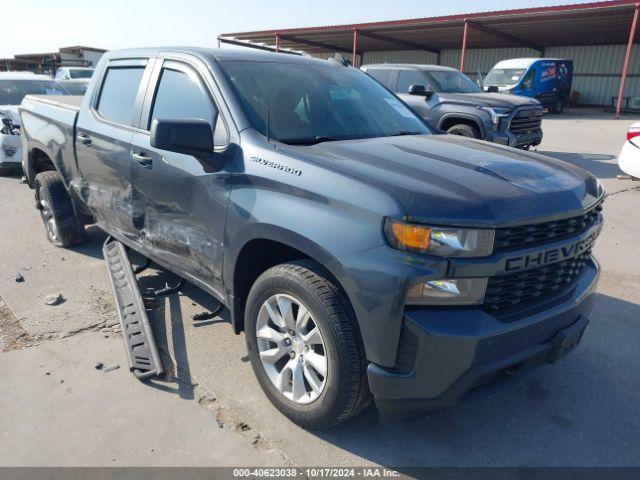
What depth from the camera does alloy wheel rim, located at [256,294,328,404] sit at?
2.53 m

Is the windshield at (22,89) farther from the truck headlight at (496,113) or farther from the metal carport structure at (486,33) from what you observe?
the truck headlight at (496,113)

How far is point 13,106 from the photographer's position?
31.9 ft

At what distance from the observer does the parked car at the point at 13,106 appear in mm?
9109

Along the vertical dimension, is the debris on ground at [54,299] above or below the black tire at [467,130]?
below

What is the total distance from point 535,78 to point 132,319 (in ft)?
70.5

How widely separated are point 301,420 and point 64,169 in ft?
11.8

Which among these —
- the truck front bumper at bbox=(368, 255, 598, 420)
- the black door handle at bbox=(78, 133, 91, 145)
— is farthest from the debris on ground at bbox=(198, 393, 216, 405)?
the black door handle at bbox=(78, 133, 91, 145)

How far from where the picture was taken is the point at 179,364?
3.33 m

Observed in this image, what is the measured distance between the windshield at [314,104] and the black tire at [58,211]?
2959mm

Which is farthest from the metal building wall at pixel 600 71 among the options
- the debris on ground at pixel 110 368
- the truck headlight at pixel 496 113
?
the debris on ground at pixel 110 368

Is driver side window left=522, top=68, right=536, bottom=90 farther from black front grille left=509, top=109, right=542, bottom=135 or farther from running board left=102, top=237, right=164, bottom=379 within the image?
running board left=102, top=237, right=164, bottom=379

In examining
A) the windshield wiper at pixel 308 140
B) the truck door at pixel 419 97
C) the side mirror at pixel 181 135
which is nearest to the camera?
the side mirror at pixel 181 135

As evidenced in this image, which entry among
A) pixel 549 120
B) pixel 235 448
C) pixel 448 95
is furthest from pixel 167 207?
pixel 549 120

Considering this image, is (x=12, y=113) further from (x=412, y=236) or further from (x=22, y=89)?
(x=412, y=236)
